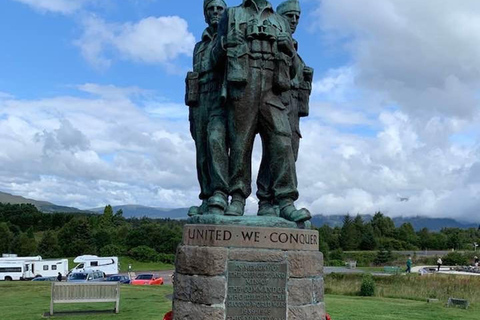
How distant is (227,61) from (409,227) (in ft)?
295

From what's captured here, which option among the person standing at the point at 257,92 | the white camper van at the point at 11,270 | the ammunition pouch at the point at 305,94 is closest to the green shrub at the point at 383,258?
the white camper van at the point at 11,270

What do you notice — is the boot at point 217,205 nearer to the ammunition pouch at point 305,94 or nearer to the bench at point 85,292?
the ammunition pouch at point 305,94

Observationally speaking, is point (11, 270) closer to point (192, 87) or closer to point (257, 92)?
point (192, 87)

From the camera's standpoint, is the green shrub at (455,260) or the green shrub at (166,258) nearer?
Answer: the green shrub at (455,260)

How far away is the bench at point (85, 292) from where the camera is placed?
15.5 metres

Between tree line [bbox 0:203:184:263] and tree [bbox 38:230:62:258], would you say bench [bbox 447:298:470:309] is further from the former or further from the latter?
A: tree [bbox 38:230:62:258]

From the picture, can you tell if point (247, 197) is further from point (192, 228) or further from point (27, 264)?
point (27, 264)

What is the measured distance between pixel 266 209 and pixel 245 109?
4.39 feet

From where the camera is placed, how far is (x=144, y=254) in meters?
59.8

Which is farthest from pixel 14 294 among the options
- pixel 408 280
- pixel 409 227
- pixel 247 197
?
pixel 409 227

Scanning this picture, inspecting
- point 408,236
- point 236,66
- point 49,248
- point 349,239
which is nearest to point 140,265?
point 49,248

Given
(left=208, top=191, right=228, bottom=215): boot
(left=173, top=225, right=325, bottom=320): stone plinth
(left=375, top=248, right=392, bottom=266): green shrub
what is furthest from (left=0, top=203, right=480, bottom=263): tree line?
(left=173, top=225, right=325, bottom=320): stone plinth

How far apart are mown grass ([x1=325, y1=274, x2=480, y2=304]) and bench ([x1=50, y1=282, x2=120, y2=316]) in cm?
1124

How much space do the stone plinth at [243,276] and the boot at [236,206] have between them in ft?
1.55
